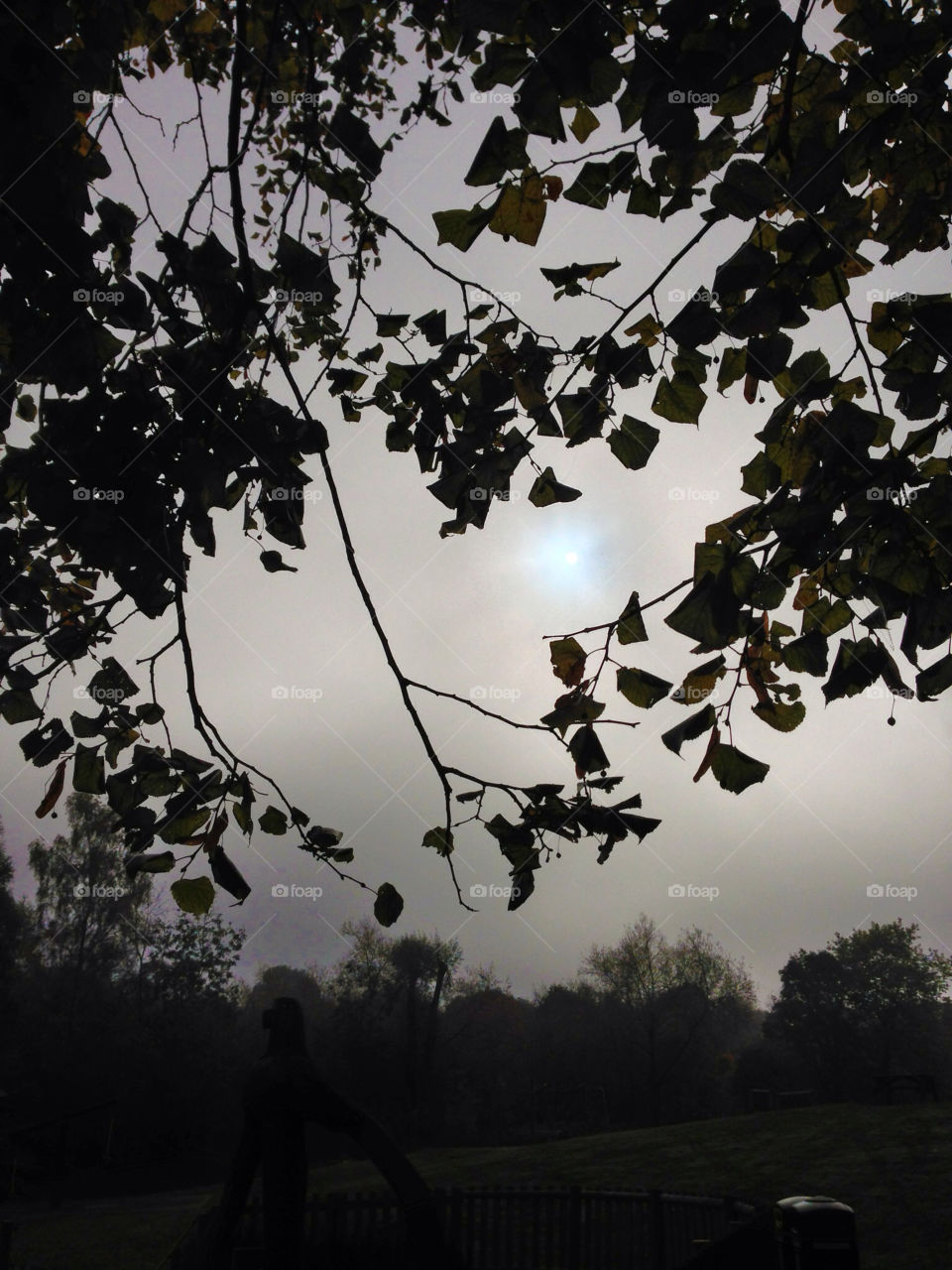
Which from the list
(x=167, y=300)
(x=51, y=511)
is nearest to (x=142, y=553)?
(x=51, y=511)

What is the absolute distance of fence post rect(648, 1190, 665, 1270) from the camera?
32.3ft

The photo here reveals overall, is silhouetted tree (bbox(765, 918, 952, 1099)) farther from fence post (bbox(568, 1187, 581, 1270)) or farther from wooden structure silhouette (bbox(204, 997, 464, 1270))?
wooden structure silhouette (bbox(204, 997, 464, 1270))

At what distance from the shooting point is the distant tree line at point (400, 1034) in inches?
1168

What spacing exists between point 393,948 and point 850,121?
49.9 meters

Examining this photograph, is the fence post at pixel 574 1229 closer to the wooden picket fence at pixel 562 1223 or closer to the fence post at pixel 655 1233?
the wooden picket fence at pixel 562 1223

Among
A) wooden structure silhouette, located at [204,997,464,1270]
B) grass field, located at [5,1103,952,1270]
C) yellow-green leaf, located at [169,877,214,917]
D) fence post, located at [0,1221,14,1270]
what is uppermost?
yellow-green leaf, located at [169,877,214,917]

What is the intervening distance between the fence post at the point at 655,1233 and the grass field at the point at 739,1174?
3.63 m

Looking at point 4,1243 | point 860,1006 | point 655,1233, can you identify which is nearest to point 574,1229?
point 655,1233

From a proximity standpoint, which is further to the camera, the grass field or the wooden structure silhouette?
the grass field

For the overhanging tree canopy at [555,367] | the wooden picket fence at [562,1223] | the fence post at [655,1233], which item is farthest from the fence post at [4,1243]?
the overhanging tree canopy at [555,367]

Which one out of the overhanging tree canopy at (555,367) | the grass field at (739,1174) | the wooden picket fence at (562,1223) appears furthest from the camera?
the grass field at (739,1174)

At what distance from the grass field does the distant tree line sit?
495 cm

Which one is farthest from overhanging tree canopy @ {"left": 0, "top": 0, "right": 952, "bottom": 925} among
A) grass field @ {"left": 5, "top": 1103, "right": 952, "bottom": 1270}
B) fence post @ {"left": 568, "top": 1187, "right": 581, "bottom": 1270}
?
grass field @ {"left": 5, "top": 1103, "right": 952, "bottom": 1270}

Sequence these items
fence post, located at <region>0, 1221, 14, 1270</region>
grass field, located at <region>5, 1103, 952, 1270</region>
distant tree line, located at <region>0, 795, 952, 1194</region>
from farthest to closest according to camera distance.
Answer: distant tree line, located at <region>0, 795, 952, 1194</region>, grass field, located at <region>5, 1103, 952, 1270</region>, fence post, located at <region>0, 1221, 14, 1270</region>
